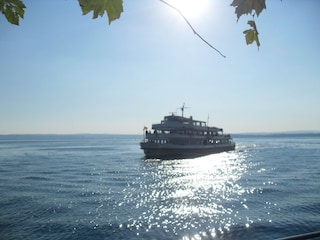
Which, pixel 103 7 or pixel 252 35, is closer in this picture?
pixel 103 7

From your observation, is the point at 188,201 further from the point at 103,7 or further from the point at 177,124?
the point at 177,124

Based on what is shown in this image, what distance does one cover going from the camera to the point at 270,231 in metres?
15.6

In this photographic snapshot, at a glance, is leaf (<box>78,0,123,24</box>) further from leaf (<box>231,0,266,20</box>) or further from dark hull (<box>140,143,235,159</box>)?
dark hull (<box>140,143,235,159</box>)

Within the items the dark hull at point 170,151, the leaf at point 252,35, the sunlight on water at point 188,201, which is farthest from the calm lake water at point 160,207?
the dark hull at point 170,151

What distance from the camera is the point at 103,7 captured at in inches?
52.6

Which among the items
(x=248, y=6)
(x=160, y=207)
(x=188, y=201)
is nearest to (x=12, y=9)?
(x=248, y=6)

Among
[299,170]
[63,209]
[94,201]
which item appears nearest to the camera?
[63,209]

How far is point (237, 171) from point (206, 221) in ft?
70.4

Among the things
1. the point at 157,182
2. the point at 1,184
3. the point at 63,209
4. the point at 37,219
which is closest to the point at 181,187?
the point at 157,182

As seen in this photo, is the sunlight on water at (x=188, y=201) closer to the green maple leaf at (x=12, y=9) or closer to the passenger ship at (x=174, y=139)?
the green maple leaf at (x=12, y=9)

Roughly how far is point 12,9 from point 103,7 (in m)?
0.52

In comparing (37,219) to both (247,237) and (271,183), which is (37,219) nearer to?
(247,237)

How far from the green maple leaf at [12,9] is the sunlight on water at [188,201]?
15278 millimetres

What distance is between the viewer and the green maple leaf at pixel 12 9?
1468 millimetres
